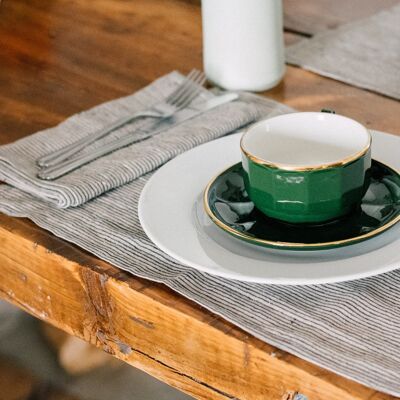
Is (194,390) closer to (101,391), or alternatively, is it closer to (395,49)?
(101,391)

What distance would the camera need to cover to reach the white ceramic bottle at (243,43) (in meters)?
1.09

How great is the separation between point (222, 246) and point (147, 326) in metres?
0.10

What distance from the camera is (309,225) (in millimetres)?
700

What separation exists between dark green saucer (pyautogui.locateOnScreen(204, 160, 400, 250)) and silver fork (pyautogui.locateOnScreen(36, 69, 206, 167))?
24 centimetres

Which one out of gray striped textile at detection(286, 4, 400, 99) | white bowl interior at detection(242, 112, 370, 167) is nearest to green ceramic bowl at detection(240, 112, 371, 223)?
white bowl interior at detection(242, 112, 370, 167)

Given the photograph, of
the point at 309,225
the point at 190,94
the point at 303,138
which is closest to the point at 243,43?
the point at 190,94

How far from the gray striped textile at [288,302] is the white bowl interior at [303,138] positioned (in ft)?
0.40

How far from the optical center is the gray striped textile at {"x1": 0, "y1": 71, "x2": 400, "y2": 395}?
61cm

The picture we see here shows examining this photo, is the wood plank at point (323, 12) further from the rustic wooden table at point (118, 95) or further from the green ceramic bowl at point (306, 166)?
the green ceramic bowl at point (306, 166)

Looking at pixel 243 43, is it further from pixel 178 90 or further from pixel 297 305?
pixel 297 305

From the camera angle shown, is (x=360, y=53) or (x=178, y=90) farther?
(x=360, y=53)

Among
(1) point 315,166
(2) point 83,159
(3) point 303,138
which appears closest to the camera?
(1) point 315,166

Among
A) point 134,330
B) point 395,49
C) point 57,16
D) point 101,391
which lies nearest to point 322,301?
point 134,330

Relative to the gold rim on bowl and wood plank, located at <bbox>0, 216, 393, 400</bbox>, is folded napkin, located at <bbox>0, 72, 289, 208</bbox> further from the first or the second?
the gold rim on bowl
